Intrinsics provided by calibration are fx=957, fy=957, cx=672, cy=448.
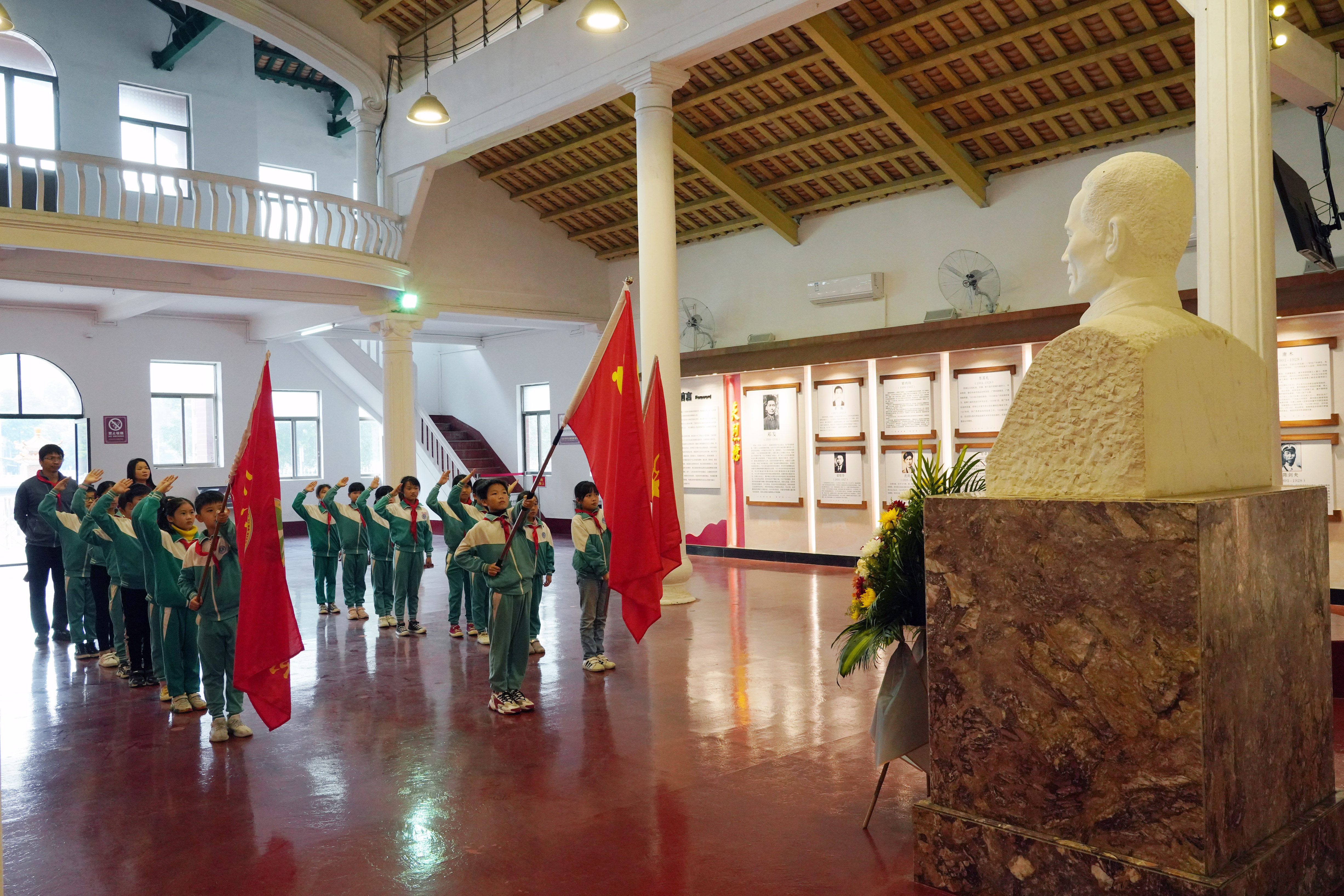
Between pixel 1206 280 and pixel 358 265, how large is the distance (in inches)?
365

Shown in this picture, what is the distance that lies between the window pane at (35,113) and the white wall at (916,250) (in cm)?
853

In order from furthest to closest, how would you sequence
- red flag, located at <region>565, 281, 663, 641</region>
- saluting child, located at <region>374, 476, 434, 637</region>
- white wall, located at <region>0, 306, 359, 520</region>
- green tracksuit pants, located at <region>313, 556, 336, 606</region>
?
white wall, located at <region>0, 306, 359, 520</region>
green tracksuit pants, located at <region>313, 556, 336, 606</region>
saluting child, located at <region>374, 476, 434, 637</region>
red flag, located at <region>565, 281, 663, 641</region>

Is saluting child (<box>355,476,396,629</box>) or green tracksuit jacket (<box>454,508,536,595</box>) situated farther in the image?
saluting child (<box>355,476,396,629</box>)

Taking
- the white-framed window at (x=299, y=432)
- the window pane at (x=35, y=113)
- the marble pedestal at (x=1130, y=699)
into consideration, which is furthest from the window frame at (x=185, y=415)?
the marble pedestal at (x=1130, y=699)

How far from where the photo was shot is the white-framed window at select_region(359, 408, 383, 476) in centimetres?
1816

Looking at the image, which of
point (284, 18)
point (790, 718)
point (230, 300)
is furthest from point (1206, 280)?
point (230, 300)

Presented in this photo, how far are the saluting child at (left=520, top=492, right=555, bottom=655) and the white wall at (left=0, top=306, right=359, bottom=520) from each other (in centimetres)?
897

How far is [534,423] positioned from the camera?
679 inches

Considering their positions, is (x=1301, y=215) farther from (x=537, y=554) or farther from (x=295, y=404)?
(x=295, y=404)

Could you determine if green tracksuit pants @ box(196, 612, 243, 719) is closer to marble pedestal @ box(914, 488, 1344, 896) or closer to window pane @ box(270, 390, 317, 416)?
marble pedestal @ box(914, 488, 1344, 896)

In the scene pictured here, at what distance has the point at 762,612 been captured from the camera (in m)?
8.11

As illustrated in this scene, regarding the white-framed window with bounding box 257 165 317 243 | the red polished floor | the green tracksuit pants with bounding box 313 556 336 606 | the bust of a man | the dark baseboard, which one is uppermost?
the white-framed window with bounding box 257 165 317 243

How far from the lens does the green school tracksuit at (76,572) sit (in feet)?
23.3

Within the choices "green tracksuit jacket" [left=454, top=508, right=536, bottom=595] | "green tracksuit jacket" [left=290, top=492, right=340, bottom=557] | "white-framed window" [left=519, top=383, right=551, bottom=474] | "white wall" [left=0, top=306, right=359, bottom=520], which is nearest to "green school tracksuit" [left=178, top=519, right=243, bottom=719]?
"green tracksuit jacket" [left=454, top=508, right=536, bottom=595]
